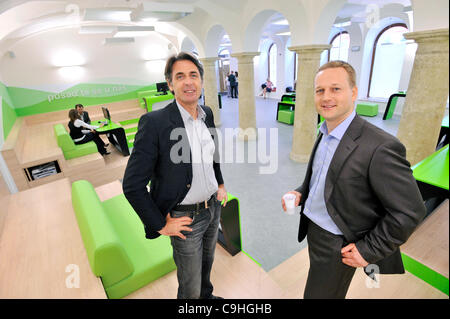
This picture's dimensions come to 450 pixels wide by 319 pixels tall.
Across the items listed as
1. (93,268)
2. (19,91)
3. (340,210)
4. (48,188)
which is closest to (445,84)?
(340,210)

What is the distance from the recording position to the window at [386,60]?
24.7 ft

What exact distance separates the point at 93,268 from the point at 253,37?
19.9ft

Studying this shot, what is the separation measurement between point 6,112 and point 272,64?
1363cm

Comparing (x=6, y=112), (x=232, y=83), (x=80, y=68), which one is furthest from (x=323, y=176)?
(x=232, y=83)

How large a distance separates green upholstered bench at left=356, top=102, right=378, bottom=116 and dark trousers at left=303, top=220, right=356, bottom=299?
8715 millimetres

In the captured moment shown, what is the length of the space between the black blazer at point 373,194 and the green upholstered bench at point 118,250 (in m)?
1.56

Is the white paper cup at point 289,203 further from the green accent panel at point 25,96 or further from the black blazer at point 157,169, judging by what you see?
the green accent panel at point 25,96

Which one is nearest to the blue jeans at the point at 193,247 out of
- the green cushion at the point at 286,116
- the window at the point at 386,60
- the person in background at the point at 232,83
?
the green cushion at the point at 286,116

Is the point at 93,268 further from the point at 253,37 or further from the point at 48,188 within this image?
the point at 253,37

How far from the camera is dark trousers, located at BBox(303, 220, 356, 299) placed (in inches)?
44.0

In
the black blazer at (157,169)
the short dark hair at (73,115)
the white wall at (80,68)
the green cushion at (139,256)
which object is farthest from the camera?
the white wall at (80,68)

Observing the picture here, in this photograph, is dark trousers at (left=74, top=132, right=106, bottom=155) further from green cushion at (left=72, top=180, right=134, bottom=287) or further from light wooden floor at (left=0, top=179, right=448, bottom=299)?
green cushion at (left=72, top=180, right=134, bottom=287)

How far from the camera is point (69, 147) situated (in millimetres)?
5125

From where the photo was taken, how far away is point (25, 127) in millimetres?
6512
